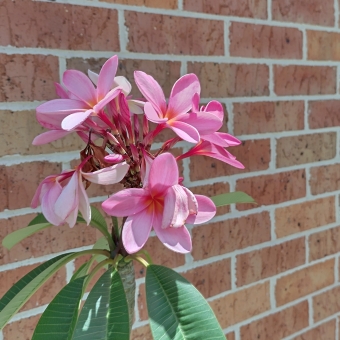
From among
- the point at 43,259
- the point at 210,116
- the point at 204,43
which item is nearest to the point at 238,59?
the point at 204,43

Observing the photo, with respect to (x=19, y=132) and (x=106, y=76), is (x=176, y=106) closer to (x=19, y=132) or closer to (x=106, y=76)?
(x=106, y=76)

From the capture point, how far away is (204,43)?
92 cm

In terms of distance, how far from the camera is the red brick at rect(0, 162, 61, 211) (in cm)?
74

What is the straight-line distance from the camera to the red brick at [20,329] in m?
0.77

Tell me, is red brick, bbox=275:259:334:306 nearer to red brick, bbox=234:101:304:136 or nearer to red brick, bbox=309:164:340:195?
red brick, bbox=309:164:340:195

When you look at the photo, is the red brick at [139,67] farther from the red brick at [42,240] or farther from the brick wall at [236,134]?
the red brick at [42,240]

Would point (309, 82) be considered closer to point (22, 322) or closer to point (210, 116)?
point (210, 116)

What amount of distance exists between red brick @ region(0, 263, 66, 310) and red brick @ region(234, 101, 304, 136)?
0.53m

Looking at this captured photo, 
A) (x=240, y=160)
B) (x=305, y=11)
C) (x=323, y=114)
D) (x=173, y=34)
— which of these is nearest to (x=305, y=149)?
(x=323, y=114)

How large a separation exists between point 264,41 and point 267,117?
0.64ft

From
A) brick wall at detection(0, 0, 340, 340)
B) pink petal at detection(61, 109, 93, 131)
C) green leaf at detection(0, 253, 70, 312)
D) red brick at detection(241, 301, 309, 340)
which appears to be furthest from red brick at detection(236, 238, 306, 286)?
pink petal at detection(61, 109, 93, 131)

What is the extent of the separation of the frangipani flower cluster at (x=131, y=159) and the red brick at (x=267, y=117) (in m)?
0.42

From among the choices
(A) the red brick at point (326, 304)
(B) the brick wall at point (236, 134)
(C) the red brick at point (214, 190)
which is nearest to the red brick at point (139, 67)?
(B) the brick wall at point (236, 134)

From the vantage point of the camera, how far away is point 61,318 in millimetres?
503
